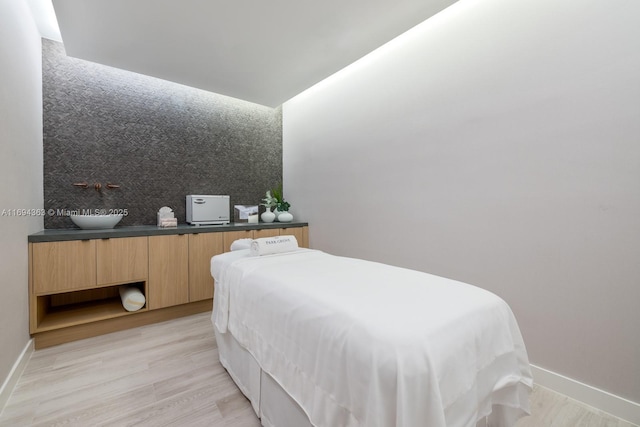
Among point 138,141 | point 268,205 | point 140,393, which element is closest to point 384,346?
point 140,393

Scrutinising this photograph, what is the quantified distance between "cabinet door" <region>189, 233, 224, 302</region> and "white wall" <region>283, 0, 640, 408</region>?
1.65 meters

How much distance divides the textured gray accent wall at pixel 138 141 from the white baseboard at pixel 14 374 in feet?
3.47

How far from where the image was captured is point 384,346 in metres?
0.70

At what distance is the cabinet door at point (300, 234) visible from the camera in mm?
3211

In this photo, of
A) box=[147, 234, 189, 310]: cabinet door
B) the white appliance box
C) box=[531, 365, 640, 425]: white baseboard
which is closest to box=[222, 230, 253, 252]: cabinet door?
the white appliance box

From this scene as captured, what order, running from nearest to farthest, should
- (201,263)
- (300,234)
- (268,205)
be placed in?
(201,263) → (300,234) → (268,205)

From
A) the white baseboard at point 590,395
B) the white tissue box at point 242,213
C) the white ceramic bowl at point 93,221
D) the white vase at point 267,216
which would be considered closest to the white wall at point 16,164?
the white ceramic bowl at point 93,221

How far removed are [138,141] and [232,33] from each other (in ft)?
5.01

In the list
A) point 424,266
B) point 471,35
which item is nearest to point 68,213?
point 424,266

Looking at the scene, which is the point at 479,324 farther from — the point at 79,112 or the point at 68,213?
the point at 79,112

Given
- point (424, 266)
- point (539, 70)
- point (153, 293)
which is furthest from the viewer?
point (153, 293)

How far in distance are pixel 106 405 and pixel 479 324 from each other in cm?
181

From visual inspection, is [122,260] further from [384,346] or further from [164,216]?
[384,346]

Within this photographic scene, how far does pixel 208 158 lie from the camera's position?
124 inches
